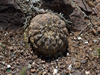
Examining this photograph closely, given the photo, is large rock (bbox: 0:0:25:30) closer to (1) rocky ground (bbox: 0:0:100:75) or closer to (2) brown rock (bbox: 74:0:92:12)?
(1) rocky ground (bbox: 0:0:100:75)

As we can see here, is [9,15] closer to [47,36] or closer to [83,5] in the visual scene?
[47,36]

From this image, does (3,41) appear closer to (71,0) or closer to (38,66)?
(38,66)

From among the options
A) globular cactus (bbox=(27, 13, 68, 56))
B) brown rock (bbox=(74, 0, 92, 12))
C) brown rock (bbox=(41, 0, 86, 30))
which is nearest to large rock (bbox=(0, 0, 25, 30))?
globular cactus (bbox=(27, 13, 68, 56))

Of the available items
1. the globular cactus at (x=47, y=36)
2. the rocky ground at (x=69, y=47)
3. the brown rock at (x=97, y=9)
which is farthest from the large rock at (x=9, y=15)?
the brown rock at (x=97, y=9)

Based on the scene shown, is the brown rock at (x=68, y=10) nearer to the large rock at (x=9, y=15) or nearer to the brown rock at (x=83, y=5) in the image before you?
the brown rock at (x=83, y=5)

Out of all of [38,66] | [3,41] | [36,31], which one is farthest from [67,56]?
[3,41]

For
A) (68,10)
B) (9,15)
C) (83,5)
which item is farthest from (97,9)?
(9,15)
